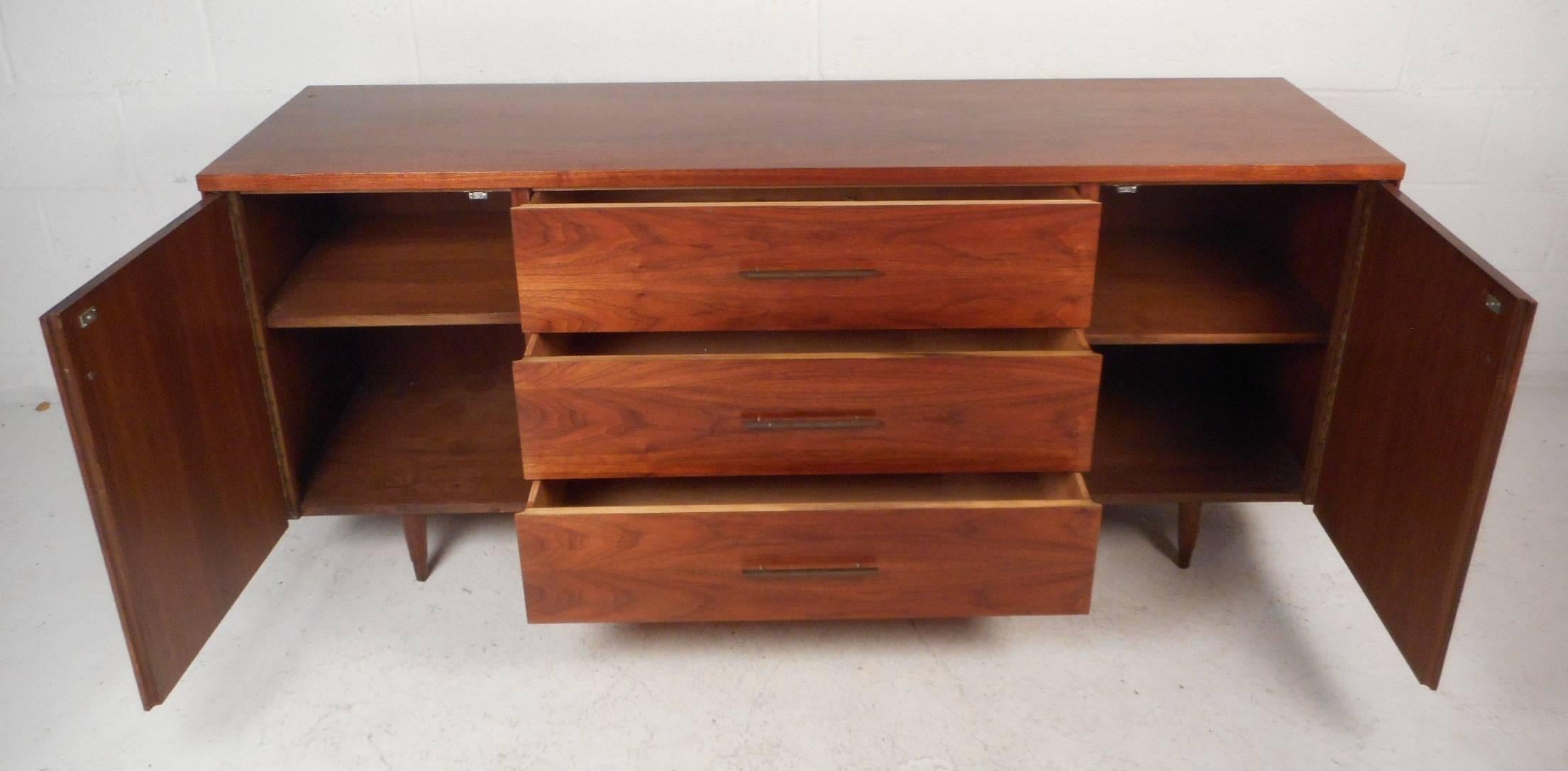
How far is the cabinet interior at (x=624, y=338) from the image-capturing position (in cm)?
157

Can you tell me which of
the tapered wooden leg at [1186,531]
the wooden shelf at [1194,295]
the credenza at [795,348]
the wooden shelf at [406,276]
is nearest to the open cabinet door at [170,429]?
the credenza at [795,348]

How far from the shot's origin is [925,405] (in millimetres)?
1455

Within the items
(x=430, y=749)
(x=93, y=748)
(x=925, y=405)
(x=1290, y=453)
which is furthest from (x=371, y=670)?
(x=1290, y=453)

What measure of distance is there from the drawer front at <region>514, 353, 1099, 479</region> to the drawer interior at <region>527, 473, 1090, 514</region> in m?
0.06

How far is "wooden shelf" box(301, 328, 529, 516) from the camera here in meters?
1.67

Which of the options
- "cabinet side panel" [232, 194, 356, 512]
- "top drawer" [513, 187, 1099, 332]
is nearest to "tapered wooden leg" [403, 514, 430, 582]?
"cabinet side panel" [232, 194, 356, 512]

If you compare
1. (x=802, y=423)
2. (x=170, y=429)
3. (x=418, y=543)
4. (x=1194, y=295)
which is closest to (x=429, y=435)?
(x=418, y=543)

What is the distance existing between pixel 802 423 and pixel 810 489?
6.6 inches

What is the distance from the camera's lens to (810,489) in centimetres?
160

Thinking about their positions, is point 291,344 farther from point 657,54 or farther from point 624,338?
point 657,54

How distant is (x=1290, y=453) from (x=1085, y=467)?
384 mm

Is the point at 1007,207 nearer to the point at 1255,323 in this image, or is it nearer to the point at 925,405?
the point at 925,405

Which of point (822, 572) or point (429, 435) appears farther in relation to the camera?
point (429, 435)

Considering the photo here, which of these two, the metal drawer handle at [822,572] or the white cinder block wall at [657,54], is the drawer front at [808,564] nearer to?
the metal drawer handle at [822,572]
